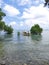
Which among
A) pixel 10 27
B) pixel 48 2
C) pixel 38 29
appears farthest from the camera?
pixel 10 27

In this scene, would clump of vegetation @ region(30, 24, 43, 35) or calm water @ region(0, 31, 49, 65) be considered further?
clump of vegetation @ region(30, 24, 43, 35)

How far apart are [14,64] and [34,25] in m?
99.3

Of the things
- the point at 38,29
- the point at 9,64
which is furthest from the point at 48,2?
the point at 38,29

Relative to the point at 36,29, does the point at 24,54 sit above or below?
below

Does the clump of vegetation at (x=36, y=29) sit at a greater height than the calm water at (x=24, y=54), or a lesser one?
greater

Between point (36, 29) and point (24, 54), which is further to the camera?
point (36, 29)

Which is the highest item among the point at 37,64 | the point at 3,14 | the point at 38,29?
the point at 3,14

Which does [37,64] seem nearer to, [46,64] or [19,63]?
[46,64]

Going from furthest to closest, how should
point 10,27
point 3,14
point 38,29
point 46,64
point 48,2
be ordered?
1. point 10,27
2. point 38,29
3. point 3,14
4. point 48,2
5. point 46,64

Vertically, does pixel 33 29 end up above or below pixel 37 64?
above

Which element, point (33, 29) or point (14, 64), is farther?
point (33, 29)

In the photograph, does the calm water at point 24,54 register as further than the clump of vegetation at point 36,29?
No

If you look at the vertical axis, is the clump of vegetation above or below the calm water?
above

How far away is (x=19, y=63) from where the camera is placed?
1939 centimetres
